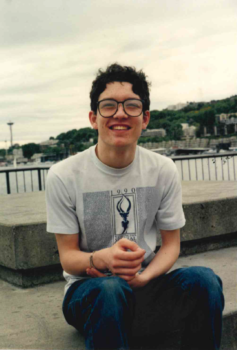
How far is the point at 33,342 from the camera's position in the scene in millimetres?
2461

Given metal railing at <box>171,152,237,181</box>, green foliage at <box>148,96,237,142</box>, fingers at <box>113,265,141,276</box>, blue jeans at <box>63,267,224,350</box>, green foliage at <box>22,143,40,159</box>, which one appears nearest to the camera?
blue jeans at <box>63,267,224,350</box>

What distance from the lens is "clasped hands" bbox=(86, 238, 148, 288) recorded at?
2.04 m

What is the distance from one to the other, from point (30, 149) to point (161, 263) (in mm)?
12801

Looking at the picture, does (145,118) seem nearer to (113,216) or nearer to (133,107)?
(133,107)

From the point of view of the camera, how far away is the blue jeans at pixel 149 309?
1940 mm

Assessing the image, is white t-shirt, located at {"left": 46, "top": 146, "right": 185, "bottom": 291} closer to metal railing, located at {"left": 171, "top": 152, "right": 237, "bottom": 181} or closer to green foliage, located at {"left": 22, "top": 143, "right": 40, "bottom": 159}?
metal railing, located at {"left": 171, "top": 152, "right": 237, "bottom": 181}

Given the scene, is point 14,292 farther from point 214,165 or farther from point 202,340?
point 214,165

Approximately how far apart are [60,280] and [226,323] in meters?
1.50

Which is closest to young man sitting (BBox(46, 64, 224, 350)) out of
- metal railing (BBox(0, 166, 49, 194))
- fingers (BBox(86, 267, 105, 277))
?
fingers (BBox(86, 267, 105, 277))

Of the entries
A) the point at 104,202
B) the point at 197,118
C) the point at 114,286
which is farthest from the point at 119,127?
the point at 197,118

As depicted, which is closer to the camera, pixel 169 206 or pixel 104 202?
pixel 104 202

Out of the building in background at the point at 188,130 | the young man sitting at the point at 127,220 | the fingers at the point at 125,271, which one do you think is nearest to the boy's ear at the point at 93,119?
the young man sitting at the point at 127,220

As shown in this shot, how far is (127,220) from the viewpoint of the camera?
7.56 ft

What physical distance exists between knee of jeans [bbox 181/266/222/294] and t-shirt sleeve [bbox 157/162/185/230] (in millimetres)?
286
